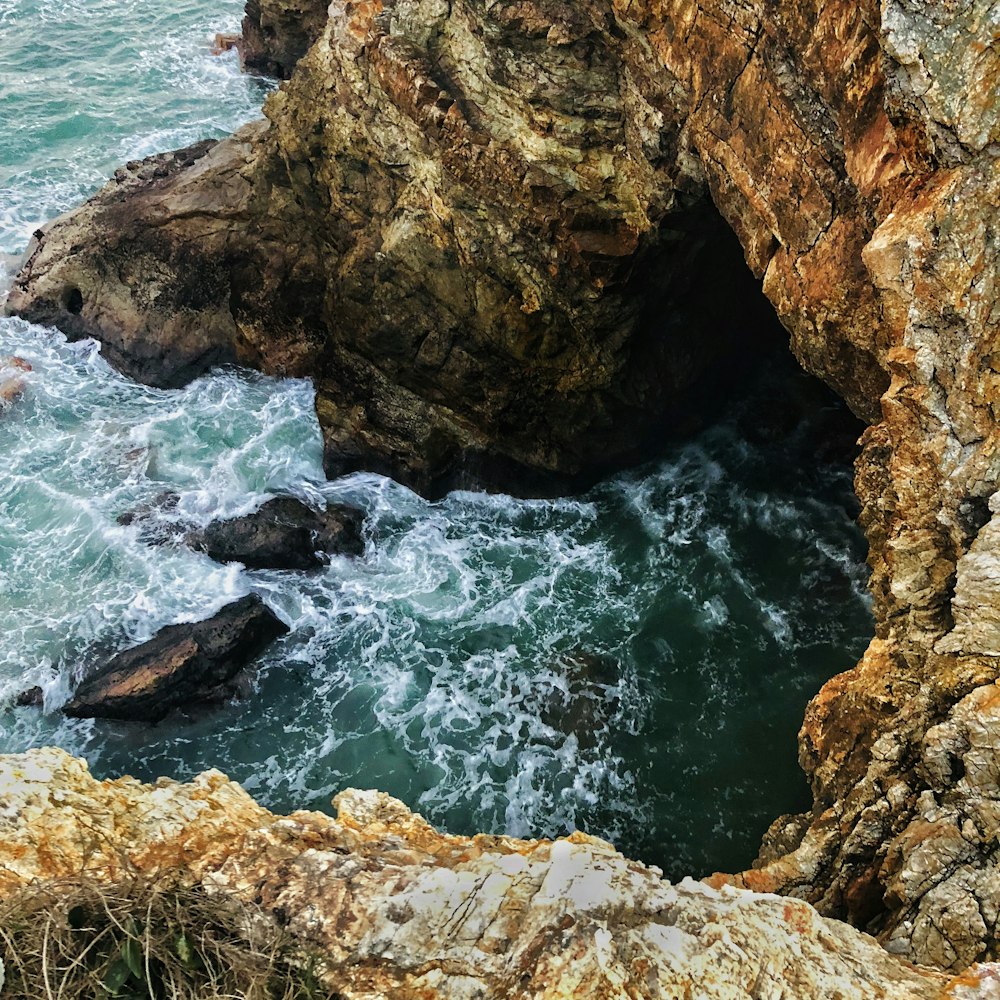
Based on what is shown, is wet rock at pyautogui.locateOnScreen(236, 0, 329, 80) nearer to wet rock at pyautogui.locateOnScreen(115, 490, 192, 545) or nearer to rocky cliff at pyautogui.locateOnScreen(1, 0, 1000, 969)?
rocky cliff at pyautogui.locateOnScreen(1, 0, 1000, 969)

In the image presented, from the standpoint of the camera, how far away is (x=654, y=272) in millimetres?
15586

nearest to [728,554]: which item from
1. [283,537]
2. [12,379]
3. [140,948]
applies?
[283,537]

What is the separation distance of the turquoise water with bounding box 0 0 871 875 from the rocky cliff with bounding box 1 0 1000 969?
4.62 ft

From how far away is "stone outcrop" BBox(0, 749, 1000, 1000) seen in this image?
5.20 metres

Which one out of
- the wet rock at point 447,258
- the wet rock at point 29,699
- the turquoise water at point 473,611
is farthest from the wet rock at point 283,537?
the wet rock at point 29,699

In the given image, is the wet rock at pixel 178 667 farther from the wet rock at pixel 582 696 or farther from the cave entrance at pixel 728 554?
the cave entrance at pixel 728 554

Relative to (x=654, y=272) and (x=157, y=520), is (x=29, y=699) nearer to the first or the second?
(x=157, y=520)

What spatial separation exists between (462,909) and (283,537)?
41.8 ft

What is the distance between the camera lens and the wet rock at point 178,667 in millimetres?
14883

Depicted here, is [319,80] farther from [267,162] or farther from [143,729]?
[143,729]

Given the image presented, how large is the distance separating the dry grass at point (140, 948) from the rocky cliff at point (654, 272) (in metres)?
4.78

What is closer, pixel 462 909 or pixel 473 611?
pixel 462 909

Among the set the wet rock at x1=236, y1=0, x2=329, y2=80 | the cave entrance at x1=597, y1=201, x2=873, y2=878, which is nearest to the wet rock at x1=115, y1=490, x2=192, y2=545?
the cave entrance at x1=597, y1=201, x2=873, y2=878

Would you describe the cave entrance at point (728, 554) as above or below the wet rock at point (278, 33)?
below
